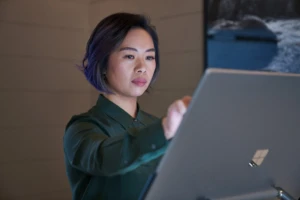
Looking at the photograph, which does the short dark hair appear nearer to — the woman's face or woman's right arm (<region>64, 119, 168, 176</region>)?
the woman's face

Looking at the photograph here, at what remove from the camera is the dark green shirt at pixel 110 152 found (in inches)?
27.2

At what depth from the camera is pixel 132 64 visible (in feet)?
3.34

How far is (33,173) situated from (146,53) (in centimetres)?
204

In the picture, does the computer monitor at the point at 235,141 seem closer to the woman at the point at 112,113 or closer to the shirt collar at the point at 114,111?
the woman at the point at 112,113

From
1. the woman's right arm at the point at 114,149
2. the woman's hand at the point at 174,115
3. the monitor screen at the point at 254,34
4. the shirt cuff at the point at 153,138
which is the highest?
the woman's hand at the point at 174,115

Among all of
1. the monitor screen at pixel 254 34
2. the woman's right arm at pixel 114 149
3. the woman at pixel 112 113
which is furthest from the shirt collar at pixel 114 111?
the monitor screen at pixel 254 34

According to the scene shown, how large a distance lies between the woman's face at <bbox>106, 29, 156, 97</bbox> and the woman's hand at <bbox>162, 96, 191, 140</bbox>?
1.20ft

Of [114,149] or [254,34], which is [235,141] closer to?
[114,149]

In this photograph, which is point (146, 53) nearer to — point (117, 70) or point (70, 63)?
point (117, 70)

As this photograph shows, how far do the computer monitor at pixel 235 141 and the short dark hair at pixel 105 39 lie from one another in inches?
17.3

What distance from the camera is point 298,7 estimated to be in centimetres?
226

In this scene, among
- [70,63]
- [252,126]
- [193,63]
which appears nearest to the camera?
[252,126]

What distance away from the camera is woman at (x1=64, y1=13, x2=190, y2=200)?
2.66ft

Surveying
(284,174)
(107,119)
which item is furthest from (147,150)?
(107,119)
